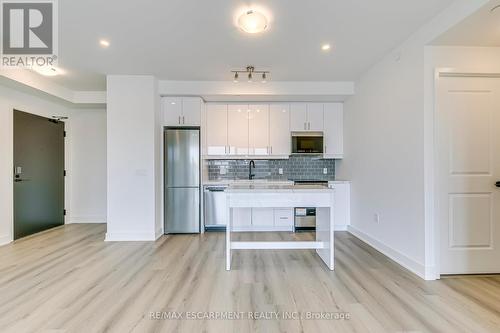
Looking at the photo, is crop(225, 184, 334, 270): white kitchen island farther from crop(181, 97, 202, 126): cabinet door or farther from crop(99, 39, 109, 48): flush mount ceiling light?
crop(99, 39, 109, 48): flush mount ceiling light

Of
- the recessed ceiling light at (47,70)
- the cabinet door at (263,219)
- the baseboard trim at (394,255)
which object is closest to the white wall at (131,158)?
the recessed ceiling light at (47,70)

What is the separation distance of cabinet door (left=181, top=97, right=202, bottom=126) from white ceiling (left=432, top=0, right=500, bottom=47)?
11.4ft

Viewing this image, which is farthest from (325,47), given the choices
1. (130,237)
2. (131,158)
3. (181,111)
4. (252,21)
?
(130,237)

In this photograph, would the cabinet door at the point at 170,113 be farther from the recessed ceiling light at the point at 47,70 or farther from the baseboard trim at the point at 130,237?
the baseboard trim at the point at 130,237

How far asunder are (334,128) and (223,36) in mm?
3019

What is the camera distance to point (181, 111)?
15.5 feet

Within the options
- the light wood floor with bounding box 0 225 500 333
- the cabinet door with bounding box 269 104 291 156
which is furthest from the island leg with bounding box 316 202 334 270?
the cabinet door with bounding box 269 104 291 156

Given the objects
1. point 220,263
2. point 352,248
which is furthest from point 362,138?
point 220,263

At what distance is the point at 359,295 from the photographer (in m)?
2.38

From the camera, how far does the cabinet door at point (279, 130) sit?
5125 mm

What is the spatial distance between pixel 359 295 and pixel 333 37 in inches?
107

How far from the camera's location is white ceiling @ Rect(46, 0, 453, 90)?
94.9 inches

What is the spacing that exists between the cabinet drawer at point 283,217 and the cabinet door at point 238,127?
1.31 metres

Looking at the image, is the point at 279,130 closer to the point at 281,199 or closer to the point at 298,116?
the point at 298,116
